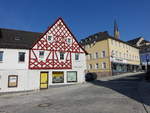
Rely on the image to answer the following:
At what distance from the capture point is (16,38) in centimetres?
2180

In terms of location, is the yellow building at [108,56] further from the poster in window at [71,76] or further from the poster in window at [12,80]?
the poster in window at [12,80]

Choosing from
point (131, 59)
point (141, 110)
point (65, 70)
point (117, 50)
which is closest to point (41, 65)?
point (65, 70)

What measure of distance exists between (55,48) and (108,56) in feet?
61.5

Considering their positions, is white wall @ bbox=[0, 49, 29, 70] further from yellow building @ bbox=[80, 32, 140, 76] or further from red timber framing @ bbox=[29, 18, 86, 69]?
yellow building @ bbox=[80, 32, 140, 76]

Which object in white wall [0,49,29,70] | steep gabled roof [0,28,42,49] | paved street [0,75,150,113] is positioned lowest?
paved street [0,75,150,113]

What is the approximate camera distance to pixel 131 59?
47.6 m

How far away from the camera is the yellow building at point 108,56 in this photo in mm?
36938

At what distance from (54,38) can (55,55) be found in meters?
2.77

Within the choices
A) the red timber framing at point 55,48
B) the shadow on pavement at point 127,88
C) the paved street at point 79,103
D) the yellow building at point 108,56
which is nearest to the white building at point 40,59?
the red timber framing at point 55,48

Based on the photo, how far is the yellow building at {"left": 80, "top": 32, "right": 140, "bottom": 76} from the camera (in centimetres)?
3694

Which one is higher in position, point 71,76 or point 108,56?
point 108,56

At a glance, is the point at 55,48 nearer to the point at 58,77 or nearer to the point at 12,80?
the point at 58,77

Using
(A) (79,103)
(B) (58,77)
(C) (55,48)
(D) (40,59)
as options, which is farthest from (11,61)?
(A) (79,103)

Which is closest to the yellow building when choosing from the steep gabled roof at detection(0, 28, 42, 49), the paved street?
the steep gabled roof at detection(0, 28, 42, 49)
